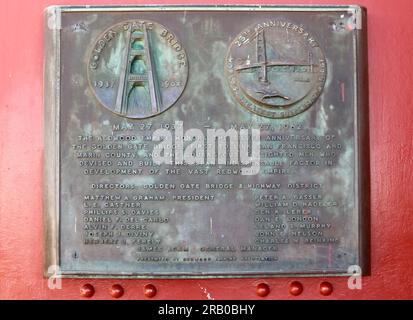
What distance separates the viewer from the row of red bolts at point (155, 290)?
396 cm

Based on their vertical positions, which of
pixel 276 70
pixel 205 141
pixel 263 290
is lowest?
pixel 263 290

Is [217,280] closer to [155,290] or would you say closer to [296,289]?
[155,290]

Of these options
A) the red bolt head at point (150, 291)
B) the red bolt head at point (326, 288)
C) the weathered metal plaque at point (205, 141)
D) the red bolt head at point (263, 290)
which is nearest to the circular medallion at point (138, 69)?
the weathered metal plaque at point (205, 141)

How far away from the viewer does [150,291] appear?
3.97 metres

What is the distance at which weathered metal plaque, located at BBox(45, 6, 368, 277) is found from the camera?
12.8 ft

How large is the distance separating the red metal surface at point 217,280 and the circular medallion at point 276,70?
336 mm

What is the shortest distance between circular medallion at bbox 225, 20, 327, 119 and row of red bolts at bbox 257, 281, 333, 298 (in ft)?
3.52

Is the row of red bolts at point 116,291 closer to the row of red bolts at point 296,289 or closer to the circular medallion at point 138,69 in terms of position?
the row of red bolts at point 296,289

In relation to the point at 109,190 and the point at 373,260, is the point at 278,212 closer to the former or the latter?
the point at 373,260

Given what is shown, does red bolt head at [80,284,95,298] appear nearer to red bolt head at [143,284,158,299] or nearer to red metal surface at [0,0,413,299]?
red metal surface at [0,0,413,299]

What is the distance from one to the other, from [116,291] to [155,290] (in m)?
0.25

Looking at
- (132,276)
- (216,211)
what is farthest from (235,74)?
(132,276)

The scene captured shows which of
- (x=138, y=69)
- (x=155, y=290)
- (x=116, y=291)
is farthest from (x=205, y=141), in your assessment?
(x=116, y=291)

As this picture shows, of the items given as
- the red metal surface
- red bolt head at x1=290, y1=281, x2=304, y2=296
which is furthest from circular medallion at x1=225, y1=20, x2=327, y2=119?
red bolt head at x1=290, y1=281, x2=304, y2=296
